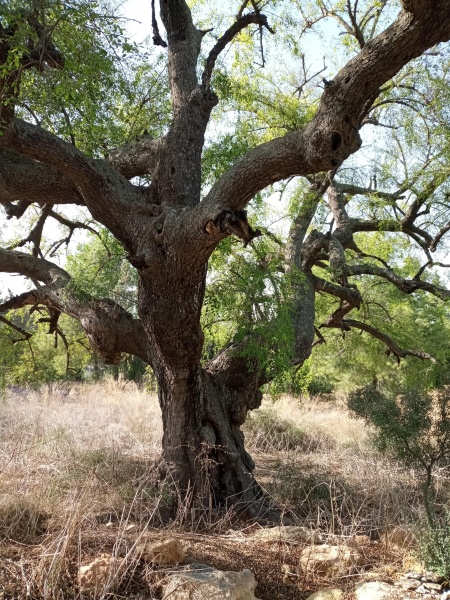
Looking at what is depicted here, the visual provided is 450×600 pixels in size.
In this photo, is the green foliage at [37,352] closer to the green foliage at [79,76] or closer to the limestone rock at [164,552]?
the green foliage at [79,76]

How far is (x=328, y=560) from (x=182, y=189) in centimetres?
425

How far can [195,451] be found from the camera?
639cm

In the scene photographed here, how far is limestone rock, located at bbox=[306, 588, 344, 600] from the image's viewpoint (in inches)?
153

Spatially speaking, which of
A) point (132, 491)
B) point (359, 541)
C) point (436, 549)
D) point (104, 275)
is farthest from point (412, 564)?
point (104, 275)

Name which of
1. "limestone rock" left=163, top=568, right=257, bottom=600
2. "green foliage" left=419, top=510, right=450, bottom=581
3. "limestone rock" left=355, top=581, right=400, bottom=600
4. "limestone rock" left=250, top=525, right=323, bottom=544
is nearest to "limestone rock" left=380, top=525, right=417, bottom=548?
"green foliage" left=419, top=510, right=450, bottom=581

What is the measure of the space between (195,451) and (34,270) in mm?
3320

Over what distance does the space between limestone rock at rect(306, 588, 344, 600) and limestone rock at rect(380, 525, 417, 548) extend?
1.53 m

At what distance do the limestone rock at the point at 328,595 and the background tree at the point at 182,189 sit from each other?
215 centimetres

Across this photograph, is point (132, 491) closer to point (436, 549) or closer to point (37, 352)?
point (436, 549)

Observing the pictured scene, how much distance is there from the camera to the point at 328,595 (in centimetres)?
390

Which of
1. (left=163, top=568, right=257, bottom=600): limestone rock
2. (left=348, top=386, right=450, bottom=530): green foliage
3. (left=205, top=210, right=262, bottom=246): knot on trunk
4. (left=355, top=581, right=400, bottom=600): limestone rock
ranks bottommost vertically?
(left=355, top=581, right=400, bottom=600): limestone rock

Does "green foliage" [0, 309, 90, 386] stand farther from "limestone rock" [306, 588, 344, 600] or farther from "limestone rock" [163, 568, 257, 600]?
"limestone rock" [306, 588, 344, 600]

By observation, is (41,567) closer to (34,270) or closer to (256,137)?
(34,270)

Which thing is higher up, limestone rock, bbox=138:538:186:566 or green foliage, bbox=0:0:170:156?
green foliage, bbox=0:0:170:156
